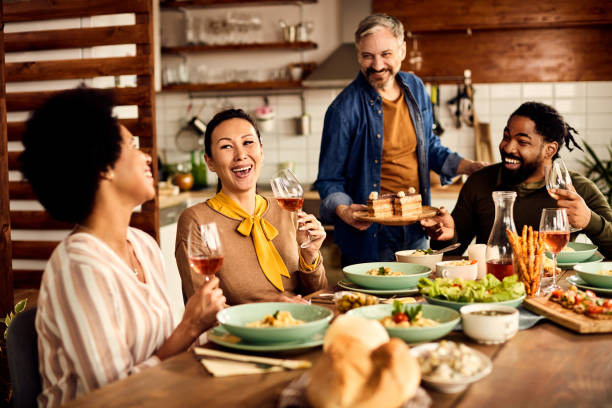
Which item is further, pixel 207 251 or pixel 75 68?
pixel 75 68

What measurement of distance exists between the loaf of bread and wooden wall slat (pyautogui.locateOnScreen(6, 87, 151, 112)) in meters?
2.73

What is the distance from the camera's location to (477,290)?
1624 millimetres

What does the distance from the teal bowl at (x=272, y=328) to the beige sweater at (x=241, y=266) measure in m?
0.48

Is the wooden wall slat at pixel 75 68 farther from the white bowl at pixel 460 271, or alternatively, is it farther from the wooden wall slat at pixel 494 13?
the wooden wall slat at pixel 494 13

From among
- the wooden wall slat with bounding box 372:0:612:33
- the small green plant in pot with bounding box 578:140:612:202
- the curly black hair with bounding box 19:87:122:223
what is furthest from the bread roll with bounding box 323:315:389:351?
the wooden wall slat with bounding box 372:0:612:33

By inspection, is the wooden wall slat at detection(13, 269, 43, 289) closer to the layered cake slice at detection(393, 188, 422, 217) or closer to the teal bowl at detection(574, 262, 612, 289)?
the layered cake slice at detection(393, 188, 422, 217)

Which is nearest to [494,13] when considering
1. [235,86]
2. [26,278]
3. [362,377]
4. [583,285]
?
[235,86]

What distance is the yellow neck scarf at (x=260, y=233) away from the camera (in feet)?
6.89

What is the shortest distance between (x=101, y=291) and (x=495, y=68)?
464 centimetres

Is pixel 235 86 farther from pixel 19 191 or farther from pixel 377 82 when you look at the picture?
pixel 377 82

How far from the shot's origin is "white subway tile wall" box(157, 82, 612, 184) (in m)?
5.24

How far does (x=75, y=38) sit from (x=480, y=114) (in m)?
3.22

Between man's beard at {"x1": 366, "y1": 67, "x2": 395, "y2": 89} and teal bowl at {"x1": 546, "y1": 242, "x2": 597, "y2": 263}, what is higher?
man's beard at {"x1": 366, "y1": 67, "x2": 395, "y2": 89}

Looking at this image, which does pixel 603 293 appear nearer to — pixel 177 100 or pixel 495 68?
pixel 495 68
